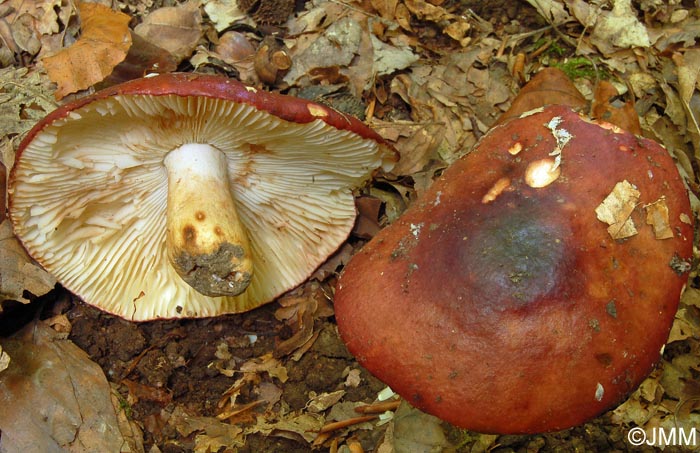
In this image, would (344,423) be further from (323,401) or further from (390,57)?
(390,57)

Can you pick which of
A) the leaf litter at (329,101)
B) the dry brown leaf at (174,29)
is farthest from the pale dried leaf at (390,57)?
the dry brown leaf at (174,29)

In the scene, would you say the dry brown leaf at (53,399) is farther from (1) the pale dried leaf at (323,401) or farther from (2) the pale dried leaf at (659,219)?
(2) the pale dried leaf at (659,219)

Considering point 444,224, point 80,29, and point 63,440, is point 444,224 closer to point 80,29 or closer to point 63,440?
point 63,440

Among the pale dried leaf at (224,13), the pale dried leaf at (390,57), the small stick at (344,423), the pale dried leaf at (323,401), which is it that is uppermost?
the pale dried leaf at (224,13)

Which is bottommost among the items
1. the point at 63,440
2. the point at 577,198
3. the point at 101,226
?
the point at 63,440

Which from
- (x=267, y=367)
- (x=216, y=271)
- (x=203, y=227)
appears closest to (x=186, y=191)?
(x=203, y=227)

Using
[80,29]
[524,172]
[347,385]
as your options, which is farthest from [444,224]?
[80,29]

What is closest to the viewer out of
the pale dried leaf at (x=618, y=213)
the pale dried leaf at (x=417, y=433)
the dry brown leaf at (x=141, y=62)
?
the pale dried leaf at (x=618, y=213)

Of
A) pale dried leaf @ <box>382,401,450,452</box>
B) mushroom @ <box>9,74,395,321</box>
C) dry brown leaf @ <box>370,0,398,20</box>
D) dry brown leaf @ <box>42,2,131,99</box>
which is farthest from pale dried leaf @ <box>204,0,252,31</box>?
pale dried leaf @ <box>382,401,450,452</box>
